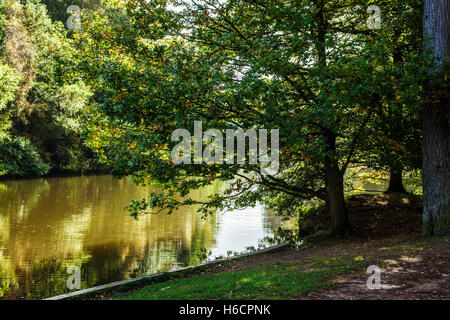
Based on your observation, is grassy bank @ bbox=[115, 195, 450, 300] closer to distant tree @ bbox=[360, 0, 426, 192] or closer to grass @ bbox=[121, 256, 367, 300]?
grass @ bbox=[121, 256, 367, 300]

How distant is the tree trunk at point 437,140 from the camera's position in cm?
847

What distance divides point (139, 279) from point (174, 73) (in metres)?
4.61

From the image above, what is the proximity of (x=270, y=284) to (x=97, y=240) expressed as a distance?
882cm

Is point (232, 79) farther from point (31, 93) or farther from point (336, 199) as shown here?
point (31, 93)

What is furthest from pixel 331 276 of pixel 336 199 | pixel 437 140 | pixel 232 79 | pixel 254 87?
pixel 232 79

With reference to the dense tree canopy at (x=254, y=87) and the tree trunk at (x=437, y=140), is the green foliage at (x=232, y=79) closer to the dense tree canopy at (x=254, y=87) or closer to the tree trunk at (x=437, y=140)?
the dense tree canopy at (x=254, y=87)

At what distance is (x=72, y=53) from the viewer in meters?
11.6

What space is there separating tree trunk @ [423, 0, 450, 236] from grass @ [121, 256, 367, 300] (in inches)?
99.0

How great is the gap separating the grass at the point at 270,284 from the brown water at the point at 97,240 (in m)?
3.13

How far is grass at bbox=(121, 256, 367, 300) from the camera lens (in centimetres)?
550

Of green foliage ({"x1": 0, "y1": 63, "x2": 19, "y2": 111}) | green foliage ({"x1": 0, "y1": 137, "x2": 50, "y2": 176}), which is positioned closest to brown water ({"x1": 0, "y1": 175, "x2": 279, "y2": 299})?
green foliage ({"x1": 0, "y1": 63, "x2": 19, "y2": 111})

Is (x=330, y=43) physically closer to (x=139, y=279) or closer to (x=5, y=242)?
(x=139, y=279)

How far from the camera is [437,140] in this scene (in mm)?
8680
